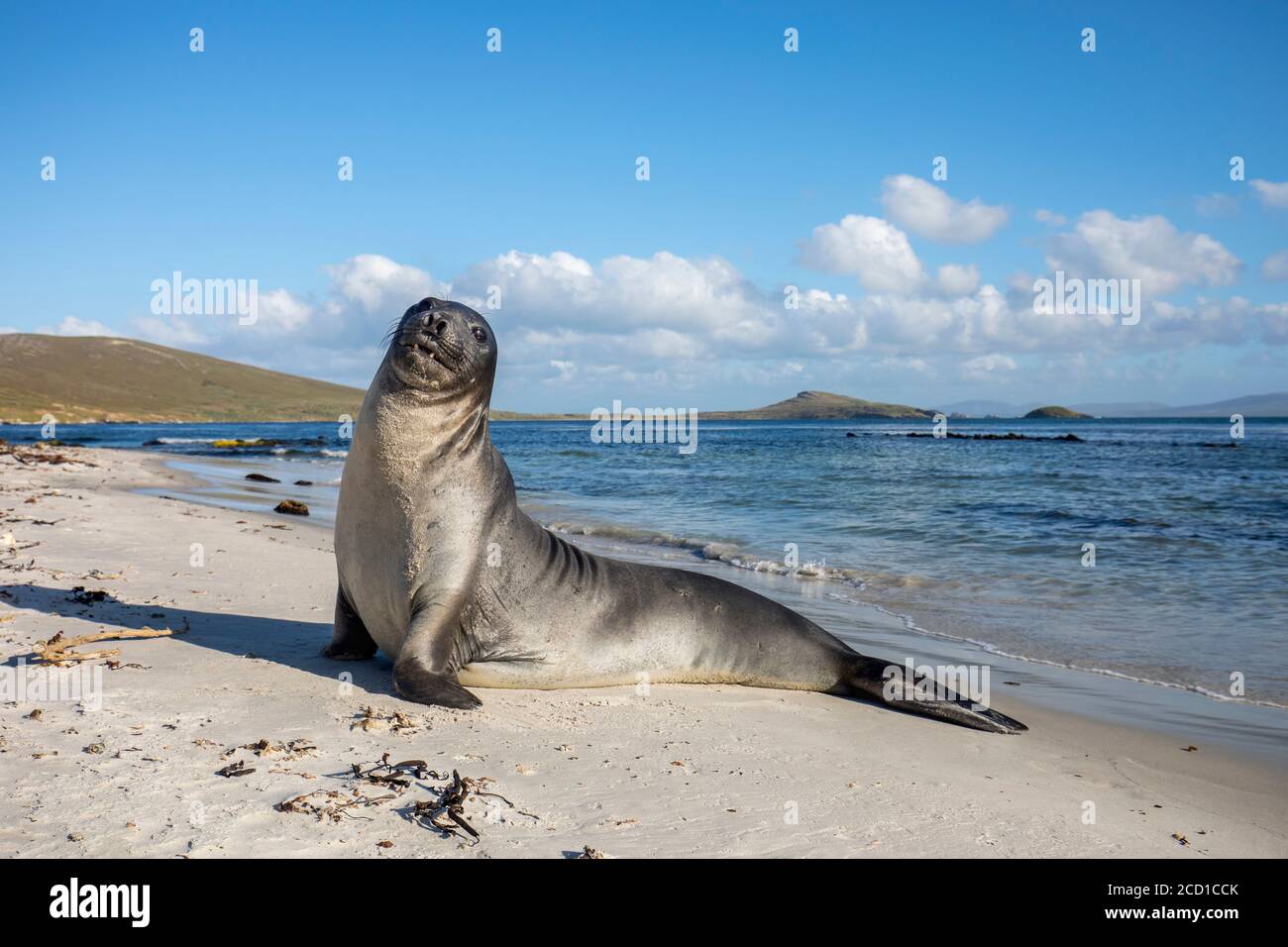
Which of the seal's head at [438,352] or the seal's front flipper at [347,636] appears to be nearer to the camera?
the seal's head at [438,352]

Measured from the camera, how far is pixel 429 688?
5.25m

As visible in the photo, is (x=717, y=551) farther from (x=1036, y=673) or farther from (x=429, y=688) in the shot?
(x=429, y=688)

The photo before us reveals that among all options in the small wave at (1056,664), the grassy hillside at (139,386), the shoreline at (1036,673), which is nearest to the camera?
the shoreline at (1036,673)

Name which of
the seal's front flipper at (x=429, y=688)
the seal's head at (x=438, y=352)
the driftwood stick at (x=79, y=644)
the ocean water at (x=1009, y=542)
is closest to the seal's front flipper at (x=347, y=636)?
the seal's front flipper at (x=429, y=688)

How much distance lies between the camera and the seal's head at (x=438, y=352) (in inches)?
217

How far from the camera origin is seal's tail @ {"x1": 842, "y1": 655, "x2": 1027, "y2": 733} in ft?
19.2

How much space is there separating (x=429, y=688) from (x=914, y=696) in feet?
10.3

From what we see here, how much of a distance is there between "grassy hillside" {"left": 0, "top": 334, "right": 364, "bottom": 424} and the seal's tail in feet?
329

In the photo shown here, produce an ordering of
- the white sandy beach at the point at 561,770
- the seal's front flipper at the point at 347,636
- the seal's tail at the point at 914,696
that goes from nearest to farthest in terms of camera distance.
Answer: the white sandy beach at the point at 561,770, the seal's tail at the point at 914,696, the seal's front flipper at the point at 347,636

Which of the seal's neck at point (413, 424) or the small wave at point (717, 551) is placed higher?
the seal's neck at point (413, 424)

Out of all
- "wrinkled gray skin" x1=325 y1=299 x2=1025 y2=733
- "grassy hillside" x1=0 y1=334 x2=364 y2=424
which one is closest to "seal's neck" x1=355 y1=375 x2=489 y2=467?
"wrinkled gray skin" x1=325 y1=299 x2=1025 y2=733
